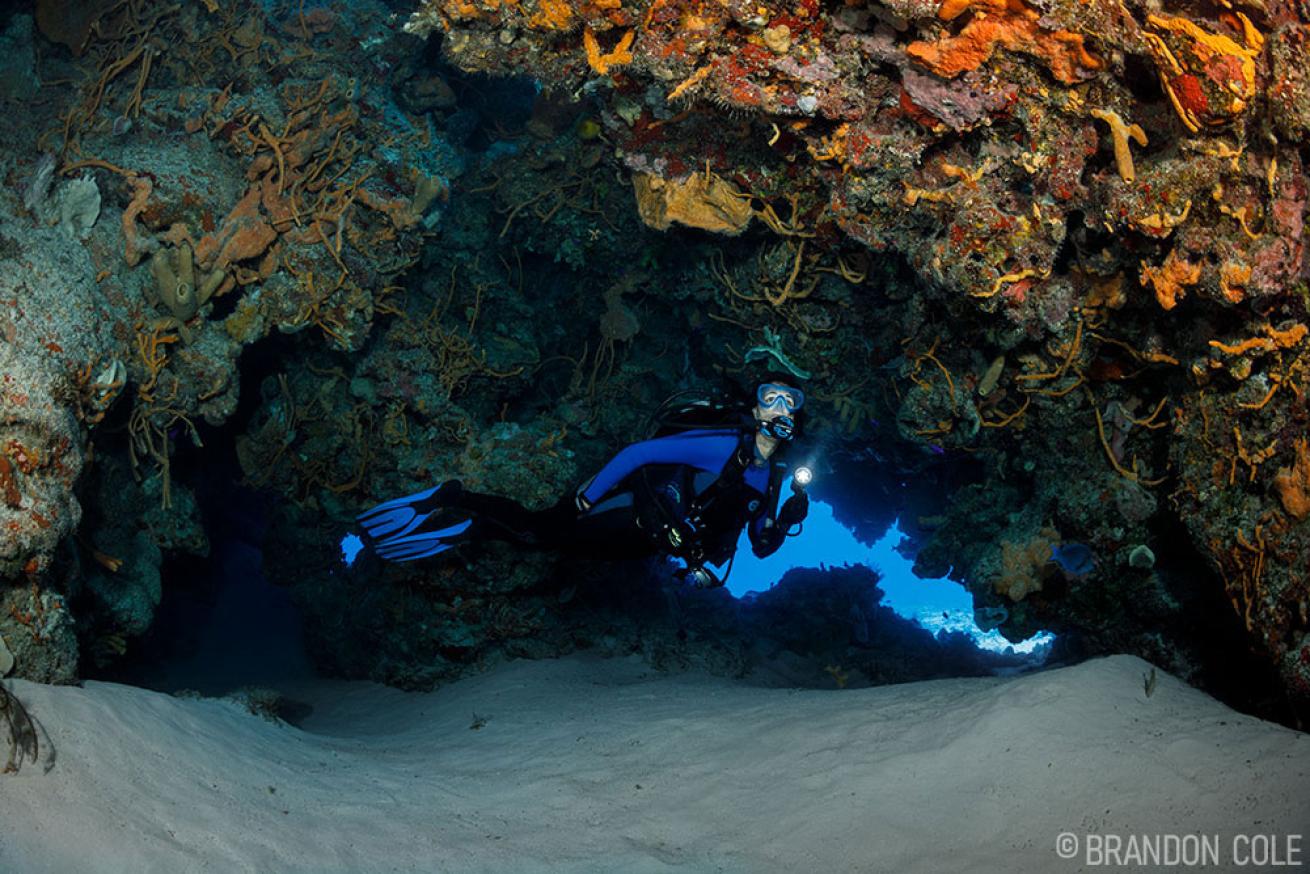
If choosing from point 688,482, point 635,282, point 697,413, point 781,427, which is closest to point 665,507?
point 688,482

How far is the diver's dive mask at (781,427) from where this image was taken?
5000mm

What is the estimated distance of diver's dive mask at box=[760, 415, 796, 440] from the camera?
5.00 m

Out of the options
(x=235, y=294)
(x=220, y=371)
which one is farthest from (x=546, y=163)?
(x=220, y=371)

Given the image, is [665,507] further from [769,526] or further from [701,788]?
[701,788]

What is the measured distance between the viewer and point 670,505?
5.28m

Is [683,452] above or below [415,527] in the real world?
above

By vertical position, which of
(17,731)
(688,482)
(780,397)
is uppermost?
(780,397)

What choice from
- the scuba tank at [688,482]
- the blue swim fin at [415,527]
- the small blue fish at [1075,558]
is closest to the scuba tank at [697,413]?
the scuba tank at [688,482]

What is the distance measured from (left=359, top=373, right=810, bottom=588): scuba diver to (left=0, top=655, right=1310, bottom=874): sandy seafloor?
5.10 ft

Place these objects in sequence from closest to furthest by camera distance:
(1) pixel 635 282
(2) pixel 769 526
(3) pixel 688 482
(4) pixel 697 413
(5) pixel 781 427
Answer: (5) pixel 781 427, (2) pixel 769 526, (3) pixel 688 482, (4) pixel 697 413, (1) pixel 635 282

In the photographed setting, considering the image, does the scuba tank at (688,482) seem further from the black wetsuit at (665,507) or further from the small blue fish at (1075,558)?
the small blue fish at (1075,558)

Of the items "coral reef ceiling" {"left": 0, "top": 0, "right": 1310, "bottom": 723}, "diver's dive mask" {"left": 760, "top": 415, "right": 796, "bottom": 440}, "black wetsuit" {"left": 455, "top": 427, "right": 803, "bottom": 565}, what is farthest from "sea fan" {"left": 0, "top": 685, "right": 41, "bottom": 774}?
"diver's dive mask" {"left": 760, "top": 415, "right": 796, "bottom": 440}

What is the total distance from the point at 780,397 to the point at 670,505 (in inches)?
46.0

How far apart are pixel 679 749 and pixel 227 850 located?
214cm
